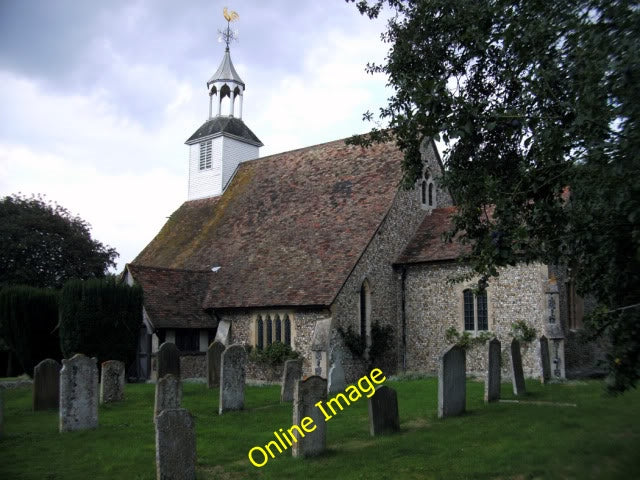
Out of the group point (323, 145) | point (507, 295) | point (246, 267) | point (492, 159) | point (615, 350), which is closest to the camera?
point (615, 350)

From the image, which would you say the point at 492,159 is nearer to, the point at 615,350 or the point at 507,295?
the point at 615,350

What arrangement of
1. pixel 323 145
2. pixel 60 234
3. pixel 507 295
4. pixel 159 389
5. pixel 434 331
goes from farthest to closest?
pixel 60 234 → pixel 323 145 → pixel 434 331 → pixel 507 295 → pixel 159 389

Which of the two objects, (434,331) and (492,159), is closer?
(492,159)

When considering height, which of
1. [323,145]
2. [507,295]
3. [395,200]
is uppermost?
[323,145]

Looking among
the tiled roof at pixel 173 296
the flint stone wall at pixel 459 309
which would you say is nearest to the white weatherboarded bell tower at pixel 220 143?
the tiled roof at pixel 173 296

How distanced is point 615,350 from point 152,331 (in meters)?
16.9

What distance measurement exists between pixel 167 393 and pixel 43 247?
87.2 feet

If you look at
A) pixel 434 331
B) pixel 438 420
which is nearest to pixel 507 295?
pixel 434 331

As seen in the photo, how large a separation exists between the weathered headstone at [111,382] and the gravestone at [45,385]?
3.53 ft

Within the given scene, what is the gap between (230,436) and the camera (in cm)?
1048

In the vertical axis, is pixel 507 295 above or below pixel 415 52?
below

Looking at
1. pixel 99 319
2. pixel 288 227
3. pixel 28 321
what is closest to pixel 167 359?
pixel 99 319

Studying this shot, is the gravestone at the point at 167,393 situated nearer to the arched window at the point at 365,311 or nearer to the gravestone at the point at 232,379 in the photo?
the gravestone at the point at 232,379

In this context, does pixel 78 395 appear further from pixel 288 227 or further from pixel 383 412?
pixel 288 227
